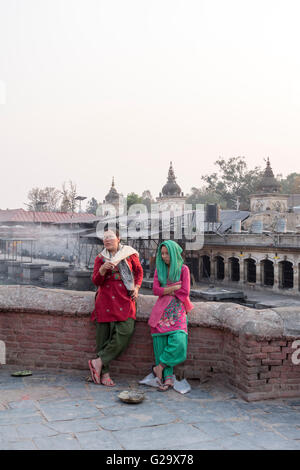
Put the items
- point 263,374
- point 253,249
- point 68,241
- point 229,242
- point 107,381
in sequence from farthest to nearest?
1. point 68,241
2. point 229,242
3. point 253,249
4. point 107,381
5. point 263,374

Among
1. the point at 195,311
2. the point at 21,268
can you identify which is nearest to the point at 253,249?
the point at 21,268

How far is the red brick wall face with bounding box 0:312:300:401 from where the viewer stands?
422cm

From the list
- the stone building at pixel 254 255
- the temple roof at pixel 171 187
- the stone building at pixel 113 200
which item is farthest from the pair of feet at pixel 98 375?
the stone building at pixel 113 200

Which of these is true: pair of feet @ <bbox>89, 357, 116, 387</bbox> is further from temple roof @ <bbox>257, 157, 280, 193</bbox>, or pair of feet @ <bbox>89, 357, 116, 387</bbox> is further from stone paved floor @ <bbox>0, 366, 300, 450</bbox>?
temple roof @ <bbox>257, 157, 280, 193</bbox>

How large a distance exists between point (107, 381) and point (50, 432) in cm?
125

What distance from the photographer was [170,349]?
14.4ft

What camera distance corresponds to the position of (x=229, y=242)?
32.0 m

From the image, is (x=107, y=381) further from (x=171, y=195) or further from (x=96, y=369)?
(x=171, y=195)

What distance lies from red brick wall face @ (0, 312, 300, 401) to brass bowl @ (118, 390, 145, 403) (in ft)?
2.01

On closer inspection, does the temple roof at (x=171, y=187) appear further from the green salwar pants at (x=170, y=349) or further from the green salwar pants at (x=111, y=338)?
the green salwar pants at (x=170, y=349)

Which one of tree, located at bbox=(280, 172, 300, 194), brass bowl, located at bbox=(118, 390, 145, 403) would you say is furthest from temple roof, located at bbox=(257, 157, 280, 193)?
brass bowl, located at bbox=(118, 390, 145, 403)

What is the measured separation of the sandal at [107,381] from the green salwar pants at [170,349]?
20.4 inches

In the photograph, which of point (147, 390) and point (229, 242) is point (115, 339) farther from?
point (229, 242)

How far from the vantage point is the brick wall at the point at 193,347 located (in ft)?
13.7
